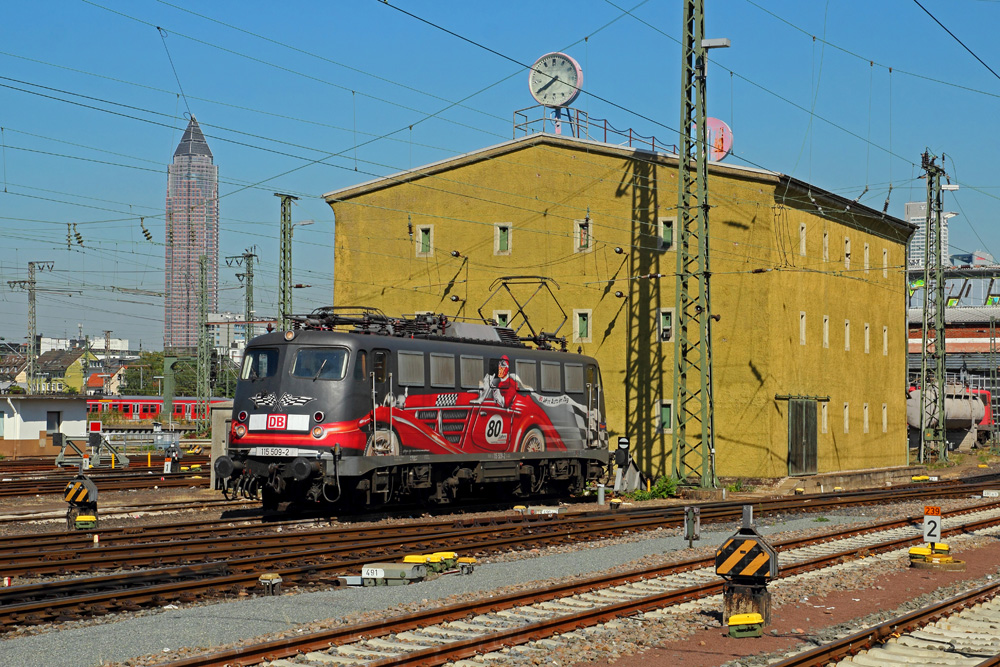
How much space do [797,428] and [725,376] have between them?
128 inches

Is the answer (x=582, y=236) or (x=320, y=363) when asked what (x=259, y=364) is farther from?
(x=582, y=236)


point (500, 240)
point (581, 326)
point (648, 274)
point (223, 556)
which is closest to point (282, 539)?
point (223, 556)

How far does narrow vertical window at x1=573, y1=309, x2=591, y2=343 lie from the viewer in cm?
3944

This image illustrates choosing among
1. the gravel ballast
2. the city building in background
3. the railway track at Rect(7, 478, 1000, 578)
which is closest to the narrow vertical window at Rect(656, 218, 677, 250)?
the city building in background

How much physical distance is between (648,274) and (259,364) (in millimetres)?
18273

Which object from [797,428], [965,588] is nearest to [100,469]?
[797,428]

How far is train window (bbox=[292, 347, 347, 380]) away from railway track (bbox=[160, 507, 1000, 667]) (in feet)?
28.5

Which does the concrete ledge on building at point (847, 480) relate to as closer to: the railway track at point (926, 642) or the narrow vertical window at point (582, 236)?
the narrow vertical window at point (582, 236)

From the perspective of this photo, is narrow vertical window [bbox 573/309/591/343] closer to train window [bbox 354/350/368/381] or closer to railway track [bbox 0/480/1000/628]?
railway track [bbox 0/480/1000/628]

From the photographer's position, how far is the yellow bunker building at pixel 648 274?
36.5m

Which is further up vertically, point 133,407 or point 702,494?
point 133,407

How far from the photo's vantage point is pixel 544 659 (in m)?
10.2

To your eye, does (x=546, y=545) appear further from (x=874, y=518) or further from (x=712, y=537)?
(x=874, y=518)

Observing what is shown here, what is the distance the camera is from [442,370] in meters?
24.1
